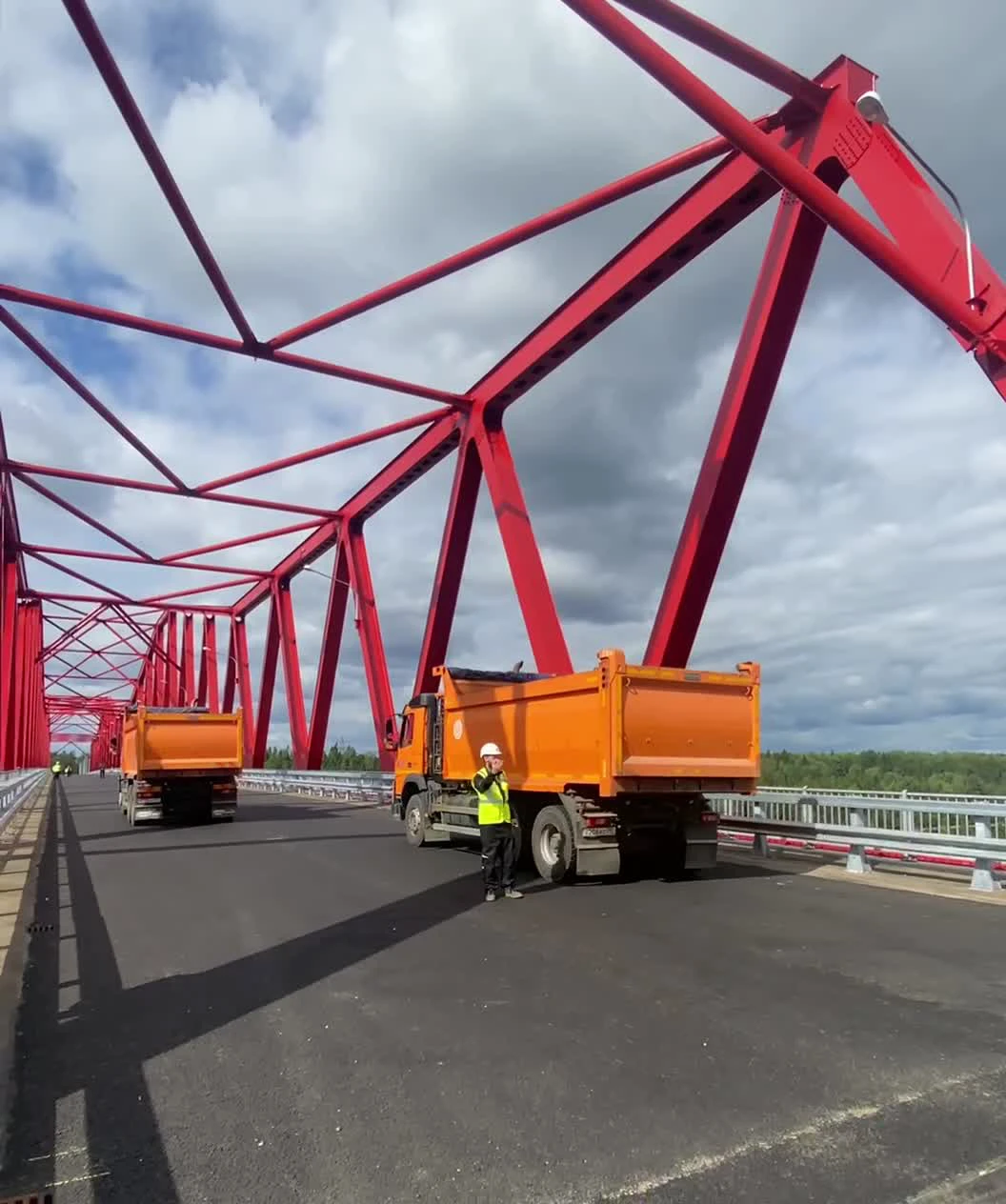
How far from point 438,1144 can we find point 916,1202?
1845 millimetres

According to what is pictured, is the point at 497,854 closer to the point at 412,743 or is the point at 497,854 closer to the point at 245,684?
the point at 412,743

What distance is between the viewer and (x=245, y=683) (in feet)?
164

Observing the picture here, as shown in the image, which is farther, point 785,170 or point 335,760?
point 335,760

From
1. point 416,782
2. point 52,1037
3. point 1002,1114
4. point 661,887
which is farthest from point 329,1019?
point 416,782

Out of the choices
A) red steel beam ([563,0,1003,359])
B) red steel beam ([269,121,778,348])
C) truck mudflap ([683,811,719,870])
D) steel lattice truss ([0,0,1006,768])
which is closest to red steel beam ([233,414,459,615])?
steel lattice truss ([0,0,1006,768])

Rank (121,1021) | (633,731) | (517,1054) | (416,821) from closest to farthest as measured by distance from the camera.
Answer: (517,1054) < (121,1021) < (633,731) < (416,821)

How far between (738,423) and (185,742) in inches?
→ 608

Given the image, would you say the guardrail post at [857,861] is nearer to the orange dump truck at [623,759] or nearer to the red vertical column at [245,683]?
the orange dump truck at [623,759]

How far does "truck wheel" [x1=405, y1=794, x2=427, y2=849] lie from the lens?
15727 millimetres

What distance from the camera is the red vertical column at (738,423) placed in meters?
12.3

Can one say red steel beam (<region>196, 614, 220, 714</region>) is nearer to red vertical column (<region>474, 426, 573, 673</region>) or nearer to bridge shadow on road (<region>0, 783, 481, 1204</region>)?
red vertical column (<region>474, 426, 573, 673</region>)

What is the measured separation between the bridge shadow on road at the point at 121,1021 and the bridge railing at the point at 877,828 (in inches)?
207

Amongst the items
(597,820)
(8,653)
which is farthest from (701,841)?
(8,653)

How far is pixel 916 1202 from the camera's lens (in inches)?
131
